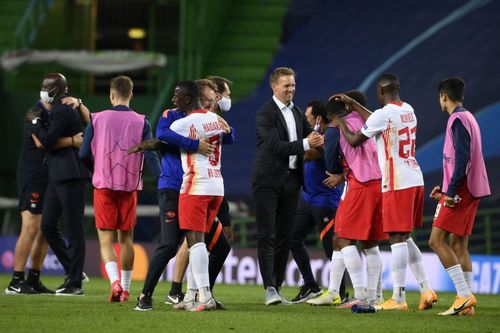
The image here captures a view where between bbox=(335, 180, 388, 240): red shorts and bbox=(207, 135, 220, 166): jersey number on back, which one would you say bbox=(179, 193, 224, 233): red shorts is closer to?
bbox=(207, 135, 220, 166): jersey number on back

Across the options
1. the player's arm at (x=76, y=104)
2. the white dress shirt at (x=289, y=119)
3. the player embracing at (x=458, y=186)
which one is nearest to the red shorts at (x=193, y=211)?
the white dress shirt at (x=289, y=119)

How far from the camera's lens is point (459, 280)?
1114 cm

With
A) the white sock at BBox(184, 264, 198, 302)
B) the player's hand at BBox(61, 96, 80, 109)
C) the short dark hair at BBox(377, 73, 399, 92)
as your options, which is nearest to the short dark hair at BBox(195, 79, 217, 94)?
the short dark hair at BBox(377, 73, 399, 92)

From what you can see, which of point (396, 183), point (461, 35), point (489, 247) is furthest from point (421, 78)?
point (396, 183)

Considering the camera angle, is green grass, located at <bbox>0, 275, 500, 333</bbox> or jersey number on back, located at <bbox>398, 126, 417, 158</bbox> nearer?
green grass, located at <bbox>0, 275, 500, 333</bbox>

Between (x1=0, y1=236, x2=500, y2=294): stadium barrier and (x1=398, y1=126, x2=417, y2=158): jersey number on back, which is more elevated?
(x1=398, y1=126, x2=417, y2=158): jersey number on back

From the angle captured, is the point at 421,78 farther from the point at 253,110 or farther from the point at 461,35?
the point at 253,110

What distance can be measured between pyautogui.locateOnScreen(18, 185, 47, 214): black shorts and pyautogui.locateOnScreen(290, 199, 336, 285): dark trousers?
2909mm

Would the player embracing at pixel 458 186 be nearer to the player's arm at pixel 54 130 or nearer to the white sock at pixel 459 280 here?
the white sock at pixel 459 280

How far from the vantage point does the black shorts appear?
1370 centimetres

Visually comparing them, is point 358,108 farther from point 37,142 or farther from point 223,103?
→ point 37,142

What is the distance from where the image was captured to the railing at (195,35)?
24.9 metres

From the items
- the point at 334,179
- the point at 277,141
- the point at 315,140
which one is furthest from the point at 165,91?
the point at 315,140

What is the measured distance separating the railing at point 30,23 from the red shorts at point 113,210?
1462 cm
